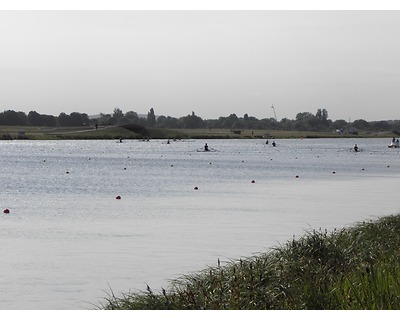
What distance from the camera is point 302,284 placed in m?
13.6

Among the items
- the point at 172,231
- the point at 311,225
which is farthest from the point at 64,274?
the point at 311,225

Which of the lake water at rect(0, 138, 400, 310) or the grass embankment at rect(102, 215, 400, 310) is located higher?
the grass embankment at rect(102, 215, 400, 310)

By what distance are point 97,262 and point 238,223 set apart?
9.42m

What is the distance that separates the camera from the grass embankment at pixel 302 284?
1138 cm

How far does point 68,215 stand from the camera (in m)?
31.5

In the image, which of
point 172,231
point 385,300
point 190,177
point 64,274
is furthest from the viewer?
point 190,177

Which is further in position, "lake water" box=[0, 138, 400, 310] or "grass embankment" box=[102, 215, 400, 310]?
"lake water" box=[0, 138, 400, 310]

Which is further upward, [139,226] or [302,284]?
[302,284]

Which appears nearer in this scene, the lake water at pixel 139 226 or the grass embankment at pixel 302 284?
the grass embankment at pixel 302 284

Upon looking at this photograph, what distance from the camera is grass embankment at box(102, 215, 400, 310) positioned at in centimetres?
1138

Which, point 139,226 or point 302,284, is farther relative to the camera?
point 139,226

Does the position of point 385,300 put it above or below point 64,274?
above

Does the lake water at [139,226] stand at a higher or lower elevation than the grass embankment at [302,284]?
lower

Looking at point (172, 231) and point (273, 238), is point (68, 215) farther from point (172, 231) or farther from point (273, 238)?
point (273, 238)
